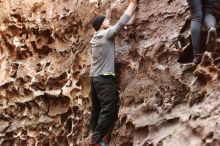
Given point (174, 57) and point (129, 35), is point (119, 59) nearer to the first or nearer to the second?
point (129, 35)

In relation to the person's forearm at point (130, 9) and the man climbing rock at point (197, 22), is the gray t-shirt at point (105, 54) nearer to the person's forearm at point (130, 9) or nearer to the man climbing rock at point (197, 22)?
the person's forearm at point (130, 9)

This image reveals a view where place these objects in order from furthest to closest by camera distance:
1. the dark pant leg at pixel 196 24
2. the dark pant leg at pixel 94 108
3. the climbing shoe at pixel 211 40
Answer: the dark pant leg at pixel 94 108 < the dark pant leg at pixel 196 24 < the climbing shoe at pixel 211 40

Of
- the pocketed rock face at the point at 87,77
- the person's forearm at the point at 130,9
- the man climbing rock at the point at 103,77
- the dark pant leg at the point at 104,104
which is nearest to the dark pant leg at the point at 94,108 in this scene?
the man climbing rock at the point at 103,77

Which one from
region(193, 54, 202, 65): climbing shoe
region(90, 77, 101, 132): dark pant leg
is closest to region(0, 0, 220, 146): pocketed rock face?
region(193, 54, 202, 65): climbing shoe

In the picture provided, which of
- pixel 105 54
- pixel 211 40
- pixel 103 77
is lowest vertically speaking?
pixel 103 77

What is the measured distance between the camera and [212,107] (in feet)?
16.3

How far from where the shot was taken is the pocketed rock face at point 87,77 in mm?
5223

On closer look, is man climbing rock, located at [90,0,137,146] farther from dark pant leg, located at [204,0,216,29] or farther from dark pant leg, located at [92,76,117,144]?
dark pant leg, located at [204,0,216,29]

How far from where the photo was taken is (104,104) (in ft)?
19.9

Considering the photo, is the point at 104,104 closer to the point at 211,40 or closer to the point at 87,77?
the point at 87,77

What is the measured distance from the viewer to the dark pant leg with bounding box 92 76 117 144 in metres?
6.00

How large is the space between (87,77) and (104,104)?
842 millimetres

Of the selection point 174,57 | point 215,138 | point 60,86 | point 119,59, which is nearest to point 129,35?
point 119,59

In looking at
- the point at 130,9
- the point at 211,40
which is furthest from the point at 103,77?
the point at 211,40
